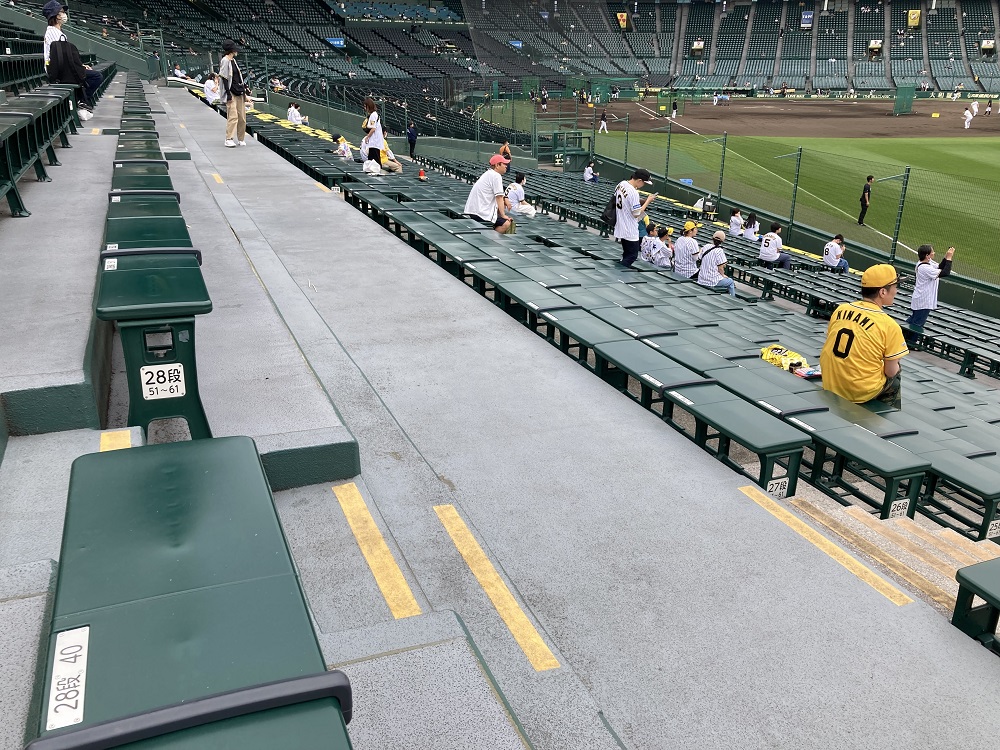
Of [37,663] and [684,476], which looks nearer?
[37,663]

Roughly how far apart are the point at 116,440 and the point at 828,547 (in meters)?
3.86

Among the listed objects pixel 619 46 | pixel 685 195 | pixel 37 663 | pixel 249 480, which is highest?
pixel 619 46

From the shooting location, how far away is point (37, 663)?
2205 millimetres

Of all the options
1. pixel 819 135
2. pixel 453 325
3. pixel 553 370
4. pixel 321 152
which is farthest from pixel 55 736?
pixel 819 135

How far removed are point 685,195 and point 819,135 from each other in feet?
81.1

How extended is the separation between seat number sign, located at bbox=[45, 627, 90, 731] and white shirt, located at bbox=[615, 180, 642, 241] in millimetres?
10195

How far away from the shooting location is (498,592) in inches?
145

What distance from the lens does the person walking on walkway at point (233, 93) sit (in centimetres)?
1504

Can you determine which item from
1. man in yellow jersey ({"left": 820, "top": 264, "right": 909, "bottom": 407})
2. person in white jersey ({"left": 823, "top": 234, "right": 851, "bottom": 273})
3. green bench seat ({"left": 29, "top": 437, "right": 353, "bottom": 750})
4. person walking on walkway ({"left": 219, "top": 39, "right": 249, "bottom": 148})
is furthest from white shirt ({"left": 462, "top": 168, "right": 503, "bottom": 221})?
person in white jersey ({"left": 823, "top": 234, "right": 851, "bottom": 273})

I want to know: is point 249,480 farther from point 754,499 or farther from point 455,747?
point 754,499

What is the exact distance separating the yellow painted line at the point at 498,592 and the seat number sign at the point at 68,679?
1.90 metres

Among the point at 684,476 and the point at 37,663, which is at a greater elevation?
the point at 37,663

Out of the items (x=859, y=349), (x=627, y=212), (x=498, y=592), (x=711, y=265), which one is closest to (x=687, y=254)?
(x=711, y=265)

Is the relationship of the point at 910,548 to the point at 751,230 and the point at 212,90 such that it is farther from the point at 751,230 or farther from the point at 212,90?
the point at 212,90
